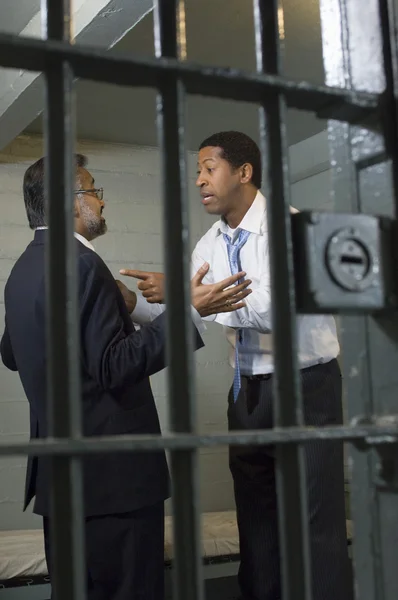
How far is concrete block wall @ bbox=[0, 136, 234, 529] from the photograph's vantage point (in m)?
3.46

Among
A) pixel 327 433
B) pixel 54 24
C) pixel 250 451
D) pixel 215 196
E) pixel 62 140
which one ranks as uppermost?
pixel 215 196

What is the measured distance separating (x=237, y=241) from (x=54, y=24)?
1.69 m

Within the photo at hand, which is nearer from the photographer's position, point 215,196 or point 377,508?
point 377,508

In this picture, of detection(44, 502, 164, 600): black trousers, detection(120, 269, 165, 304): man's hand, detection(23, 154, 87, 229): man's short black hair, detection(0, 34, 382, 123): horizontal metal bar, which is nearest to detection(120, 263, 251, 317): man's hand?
detection(120, 269, 165, 304): man's hand

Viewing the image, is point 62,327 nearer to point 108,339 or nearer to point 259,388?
point 108,339

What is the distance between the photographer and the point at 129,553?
171 cm

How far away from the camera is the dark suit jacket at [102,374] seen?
1.70 metres

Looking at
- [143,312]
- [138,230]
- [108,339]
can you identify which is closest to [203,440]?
[108,339]

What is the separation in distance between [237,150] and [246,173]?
9 centimetres

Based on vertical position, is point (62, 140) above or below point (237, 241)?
below

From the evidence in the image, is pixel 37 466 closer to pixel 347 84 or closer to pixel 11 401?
pixel 347 84

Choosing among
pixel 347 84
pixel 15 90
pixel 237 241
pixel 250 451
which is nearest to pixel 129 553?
pixel 250 451

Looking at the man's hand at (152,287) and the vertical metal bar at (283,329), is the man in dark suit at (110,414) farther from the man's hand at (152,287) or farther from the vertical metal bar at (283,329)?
the vertical metal bar at (283,329)

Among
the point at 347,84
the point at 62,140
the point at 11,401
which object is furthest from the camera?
the point at 11,401
